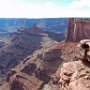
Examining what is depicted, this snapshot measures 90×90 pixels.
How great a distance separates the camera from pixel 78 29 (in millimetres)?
76938

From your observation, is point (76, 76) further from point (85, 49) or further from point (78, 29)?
point (78, 29)

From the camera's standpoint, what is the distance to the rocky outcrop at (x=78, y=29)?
74725 millimetres

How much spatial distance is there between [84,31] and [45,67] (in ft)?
57.7

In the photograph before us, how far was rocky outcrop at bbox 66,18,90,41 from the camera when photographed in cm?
7472

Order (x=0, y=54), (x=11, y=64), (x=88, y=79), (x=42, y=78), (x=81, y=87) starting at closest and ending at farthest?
(x=81, y=87), (x=88, y=79), (x=42, y=78), (x=11, y=64), (x=0, y=54)

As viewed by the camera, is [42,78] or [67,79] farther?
[42,78]

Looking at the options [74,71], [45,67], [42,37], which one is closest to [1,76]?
[45,67]

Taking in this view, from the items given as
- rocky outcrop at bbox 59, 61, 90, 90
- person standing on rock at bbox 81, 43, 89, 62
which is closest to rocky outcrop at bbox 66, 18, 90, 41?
person standing on rock at bbox 81, 43, 89, 62

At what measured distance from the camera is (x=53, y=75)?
58375 mm

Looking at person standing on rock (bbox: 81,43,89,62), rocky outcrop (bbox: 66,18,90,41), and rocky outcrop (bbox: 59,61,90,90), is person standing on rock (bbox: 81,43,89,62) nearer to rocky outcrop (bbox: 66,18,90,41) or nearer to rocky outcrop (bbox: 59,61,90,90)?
rocky outcrop (bbox: 59,61,90,90)

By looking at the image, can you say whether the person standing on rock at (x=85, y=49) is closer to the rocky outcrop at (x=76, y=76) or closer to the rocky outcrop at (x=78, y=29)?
the rocky outcrop at (x=76, y=76)

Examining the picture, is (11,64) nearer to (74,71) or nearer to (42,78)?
(42,78)

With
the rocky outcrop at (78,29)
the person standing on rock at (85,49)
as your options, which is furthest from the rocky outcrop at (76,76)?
the rocky outcrop at (78,29)

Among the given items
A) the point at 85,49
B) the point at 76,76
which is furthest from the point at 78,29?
the point at 76,76
